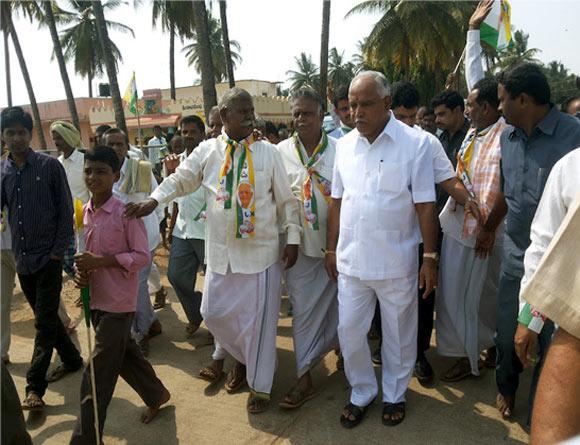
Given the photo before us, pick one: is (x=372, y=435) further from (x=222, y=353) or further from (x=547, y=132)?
(x=547, y=132)

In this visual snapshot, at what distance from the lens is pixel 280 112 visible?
2769cm

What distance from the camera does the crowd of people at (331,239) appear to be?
293 centimetres

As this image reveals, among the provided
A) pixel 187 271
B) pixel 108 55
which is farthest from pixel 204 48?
pixel 187 271

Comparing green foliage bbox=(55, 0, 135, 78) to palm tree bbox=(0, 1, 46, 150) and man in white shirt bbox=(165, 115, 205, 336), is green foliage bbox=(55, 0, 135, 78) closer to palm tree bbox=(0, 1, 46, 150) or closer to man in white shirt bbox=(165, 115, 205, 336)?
palm tree bbox=(0, 1, 46, 150)

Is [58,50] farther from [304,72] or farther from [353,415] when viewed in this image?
[304,72]

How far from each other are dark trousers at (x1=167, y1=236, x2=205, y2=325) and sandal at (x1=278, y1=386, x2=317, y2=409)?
1.57m

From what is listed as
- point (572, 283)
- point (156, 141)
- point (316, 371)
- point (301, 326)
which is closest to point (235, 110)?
point (301, 326)

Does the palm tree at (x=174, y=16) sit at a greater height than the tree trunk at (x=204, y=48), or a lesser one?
greater

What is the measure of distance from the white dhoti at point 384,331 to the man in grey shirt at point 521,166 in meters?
0.54

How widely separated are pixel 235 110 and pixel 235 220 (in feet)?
2.42

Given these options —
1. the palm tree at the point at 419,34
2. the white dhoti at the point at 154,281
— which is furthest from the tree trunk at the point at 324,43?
the white dhoti at the point at 154,281

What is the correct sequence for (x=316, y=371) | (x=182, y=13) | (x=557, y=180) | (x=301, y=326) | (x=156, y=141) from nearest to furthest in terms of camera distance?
1. (x=557, y=180)
2. (x=301, y=326)
3. (x=316, y=371)
4. (x=156, y=141)
5. (x=182, y=13)

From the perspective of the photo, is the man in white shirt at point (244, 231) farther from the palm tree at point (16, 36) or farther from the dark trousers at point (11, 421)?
the palm tree at point (16, 36)

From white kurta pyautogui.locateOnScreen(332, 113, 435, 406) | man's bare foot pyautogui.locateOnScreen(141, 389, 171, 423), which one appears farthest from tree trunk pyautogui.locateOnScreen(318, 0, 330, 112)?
man's bare foot pyautogui.locateOnScreen(141, 389, 171, 423)
